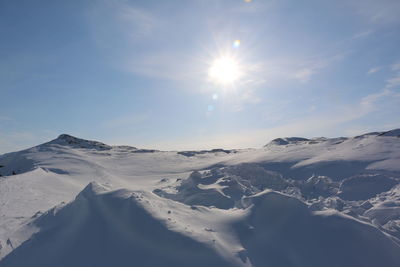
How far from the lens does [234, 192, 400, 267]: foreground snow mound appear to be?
14.3ft

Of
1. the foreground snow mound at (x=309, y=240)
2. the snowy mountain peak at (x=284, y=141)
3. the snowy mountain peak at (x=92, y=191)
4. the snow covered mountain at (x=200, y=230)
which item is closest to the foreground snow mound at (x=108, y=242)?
the snow covered mountain at (x=200, y=230)

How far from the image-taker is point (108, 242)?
175 inches

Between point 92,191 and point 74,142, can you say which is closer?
point 92,191

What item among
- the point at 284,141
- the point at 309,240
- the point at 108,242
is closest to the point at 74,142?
the point at 284,141

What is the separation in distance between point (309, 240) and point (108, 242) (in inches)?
120

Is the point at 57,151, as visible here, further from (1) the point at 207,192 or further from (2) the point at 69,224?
(2) the point at 69,224

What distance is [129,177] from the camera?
1449 centimetres

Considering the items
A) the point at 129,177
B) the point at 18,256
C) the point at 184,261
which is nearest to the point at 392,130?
the point at 129,177

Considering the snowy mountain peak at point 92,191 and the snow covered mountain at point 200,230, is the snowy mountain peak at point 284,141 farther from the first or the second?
the snowy mountain peak at point 92,191

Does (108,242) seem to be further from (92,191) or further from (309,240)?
(309,240)

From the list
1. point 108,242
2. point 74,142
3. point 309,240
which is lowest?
point 309,240

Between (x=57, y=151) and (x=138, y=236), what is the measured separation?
18.8 meters

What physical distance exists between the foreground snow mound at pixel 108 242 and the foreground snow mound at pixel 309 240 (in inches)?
35.6

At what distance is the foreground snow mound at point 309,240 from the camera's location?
435 centimetres
